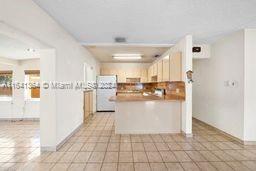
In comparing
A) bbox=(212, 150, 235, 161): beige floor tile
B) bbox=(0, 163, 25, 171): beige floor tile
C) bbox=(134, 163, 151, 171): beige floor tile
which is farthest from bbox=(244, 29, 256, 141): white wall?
bbox=(0, 163, 25, 171): beige floor tile

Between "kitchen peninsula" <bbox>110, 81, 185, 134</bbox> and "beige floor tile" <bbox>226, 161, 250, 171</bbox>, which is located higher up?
"kitchen peninsula" <bbox>110, 81, 185, 134</bbox>

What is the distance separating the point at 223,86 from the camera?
170 inches

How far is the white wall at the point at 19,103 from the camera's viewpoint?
20.5 feet

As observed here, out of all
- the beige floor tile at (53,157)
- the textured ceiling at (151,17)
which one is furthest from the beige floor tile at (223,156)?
the beige floor tile at (53,157)

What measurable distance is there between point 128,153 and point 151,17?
2639mm

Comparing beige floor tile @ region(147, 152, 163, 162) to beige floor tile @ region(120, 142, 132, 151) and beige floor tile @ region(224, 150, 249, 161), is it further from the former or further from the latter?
beige floor tile @ region(224, 150, 249, 161)

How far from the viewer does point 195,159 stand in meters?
2.93

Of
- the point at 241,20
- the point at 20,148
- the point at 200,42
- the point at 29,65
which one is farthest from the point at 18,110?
the point at 241,20

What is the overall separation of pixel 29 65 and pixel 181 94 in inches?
221

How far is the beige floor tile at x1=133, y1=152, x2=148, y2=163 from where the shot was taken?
2887 mm

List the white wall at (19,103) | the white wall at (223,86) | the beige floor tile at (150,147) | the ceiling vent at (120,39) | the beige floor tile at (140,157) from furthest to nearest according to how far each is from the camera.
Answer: the white wall at (19,103) → the ceiling vent at (120,39) → the white wall at (223,86) → the beige floor tile at (150,147) → the beige floor tile at (140,157)

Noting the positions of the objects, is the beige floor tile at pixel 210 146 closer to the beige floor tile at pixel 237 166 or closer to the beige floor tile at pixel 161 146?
the beige floor tile at pixel 237 166

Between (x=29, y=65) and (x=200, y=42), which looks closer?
(x=200, y=42)

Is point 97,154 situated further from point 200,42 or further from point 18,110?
point 18,110
